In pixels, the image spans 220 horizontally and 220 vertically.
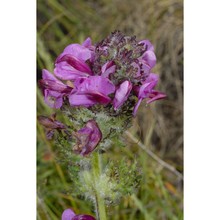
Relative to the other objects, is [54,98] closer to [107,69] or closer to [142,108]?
[107,69]

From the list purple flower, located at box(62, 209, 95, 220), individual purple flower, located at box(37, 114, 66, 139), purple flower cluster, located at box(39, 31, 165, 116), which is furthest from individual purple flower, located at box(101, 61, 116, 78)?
purple flower, located at box(62, 209, 95, 220)

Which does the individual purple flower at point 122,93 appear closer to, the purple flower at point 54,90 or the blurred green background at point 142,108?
the purple flower at point 54,90

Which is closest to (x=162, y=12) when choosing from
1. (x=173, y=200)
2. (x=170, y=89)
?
(x=170, y=89)

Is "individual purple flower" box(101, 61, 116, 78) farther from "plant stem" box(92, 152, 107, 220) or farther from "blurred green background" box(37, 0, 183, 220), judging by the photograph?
"blurred green background" box(37, 0, 183, 220)

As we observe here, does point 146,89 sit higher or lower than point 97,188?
higher

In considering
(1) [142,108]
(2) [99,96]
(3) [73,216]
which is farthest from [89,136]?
(1) [142,108]

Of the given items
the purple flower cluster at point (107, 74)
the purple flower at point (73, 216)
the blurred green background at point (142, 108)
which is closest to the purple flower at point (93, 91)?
the purple flower cluster at point (107, 74)

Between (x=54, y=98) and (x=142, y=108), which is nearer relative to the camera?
(x=54, y=98)
